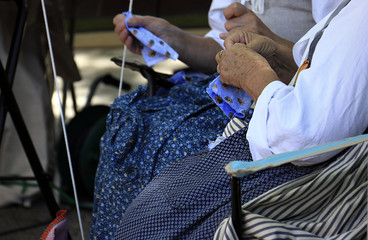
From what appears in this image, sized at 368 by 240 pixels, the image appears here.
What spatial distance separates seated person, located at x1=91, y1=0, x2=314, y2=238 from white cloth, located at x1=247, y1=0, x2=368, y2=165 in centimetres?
30

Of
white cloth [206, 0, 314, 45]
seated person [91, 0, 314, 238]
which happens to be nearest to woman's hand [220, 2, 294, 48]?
seated person [91, 0, 314, 238]

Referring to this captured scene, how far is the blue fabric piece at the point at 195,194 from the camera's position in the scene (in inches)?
30.5

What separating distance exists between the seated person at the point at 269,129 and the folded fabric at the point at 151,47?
0.39m

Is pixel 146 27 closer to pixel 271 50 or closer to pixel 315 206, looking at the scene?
pixel 271 50

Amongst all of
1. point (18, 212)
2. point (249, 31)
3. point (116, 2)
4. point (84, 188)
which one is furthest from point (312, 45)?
point (116, 2)

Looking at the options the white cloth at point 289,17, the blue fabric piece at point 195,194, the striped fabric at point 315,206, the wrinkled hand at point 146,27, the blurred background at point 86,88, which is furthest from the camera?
the blurred background at point 86,88

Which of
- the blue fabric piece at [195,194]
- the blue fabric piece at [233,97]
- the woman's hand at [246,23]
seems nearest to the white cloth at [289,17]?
the woman's hand at [246,23]

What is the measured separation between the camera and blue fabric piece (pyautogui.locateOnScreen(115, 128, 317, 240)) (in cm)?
77

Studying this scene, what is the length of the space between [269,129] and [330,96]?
0.10 meters

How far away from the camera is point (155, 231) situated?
0.84 meters

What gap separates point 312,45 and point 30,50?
4.67ft

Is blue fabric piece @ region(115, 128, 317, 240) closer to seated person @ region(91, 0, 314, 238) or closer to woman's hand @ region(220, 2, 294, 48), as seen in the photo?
seated person @ region(91, 0, 314, 238)

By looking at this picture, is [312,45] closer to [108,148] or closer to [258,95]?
[258,95]

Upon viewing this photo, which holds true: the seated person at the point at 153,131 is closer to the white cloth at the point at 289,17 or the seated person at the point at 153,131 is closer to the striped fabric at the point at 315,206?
the white cloth at the point at 289,17
